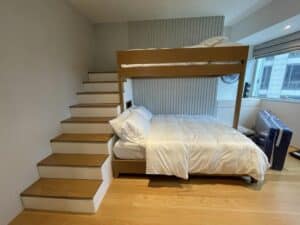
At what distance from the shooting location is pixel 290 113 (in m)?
3.00

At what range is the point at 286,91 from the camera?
10.5 ft

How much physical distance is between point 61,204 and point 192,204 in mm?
1312

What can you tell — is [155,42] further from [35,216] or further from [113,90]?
[35,216]

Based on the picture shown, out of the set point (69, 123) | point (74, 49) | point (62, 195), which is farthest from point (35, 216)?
point (74, 49)

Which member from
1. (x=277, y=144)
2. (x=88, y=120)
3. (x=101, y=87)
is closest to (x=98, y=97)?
(x=101, y=87)

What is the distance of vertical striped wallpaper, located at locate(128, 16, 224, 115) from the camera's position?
318 cm

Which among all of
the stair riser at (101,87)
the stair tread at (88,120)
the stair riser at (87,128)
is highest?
the stair riser at (101,87)

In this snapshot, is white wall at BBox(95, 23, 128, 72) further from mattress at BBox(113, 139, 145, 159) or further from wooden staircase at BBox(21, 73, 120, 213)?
mattress at BBox(113, 139, 145, 159)

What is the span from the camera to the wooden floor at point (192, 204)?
146cm

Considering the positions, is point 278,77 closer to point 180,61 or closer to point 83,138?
point 180,61

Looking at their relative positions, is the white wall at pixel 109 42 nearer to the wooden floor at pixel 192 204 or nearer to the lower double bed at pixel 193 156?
the lower double bed at pixel 193 156

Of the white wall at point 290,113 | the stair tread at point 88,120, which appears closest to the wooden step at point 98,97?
the stair tread at point 88,120

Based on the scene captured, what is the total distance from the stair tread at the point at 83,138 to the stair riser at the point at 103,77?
1323mm

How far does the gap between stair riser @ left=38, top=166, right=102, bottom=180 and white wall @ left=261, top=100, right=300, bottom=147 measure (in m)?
3.47
